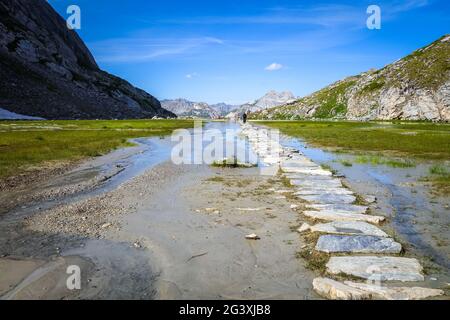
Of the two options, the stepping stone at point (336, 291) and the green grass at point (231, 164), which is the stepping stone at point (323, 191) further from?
the green grass at point (231, 164)


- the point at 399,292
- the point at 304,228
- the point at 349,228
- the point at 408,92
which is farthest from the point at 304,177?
the point at 408,92

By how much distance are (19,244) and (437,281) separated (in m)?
7.71

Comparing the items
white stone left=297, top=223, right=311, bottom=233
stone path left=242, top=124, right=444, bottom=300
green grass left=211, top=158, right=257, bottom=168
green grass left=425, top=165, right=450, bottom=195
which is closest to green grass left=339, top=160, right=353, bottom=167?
green grass left=425, top=165, right=450, bottom=195

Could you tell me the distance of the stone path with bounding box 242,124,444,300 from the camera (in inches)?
212

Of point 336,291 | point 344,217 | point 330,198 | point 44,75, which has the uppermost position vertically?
point 44,75

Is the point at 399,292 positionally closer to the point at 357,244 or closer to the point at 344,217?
the point at 357,244

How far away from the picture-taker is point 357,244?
725 centimetres

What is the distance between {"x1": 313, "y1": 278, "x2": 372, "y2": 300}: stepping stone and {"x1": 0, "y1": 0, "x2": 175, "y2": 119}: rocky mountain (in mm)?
113975

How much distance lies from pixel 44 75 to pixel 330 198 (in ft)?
466

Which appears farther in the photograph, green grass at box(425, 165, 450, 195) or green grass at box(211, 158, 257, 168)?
green grass at box(211, 158, 257, 168)

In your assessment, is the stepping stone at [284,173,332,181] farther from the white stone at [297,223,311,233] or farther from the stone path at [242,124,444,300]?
the white stone at [297,223,311,233]

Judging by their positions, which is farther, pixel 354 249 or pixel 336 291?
pixel 354 249

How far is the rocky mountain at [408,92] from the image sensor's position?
3468 inches
